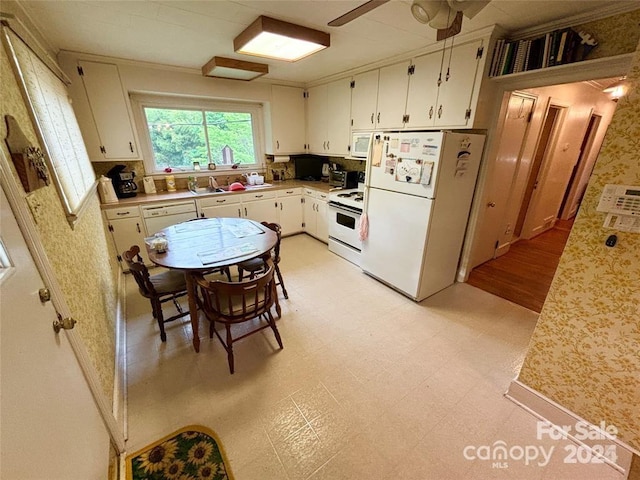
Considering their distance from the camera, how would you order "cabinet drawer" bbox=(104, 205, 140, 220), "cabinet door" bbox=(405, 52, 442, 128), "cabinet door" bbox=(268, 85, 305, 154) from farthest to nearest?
"cabinet door" bbox=(268, 85, 305, 154) → "cabinet drawer" bbox=(104, 205, 140, 220) → "cabinet door" bbox=(405, 52, 442, 128)

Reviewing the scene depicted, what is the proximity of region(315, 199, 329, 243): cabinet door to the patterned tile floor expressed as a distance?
4.97 ft

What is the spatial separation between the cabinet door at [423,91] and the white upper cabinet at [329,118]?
1016mm

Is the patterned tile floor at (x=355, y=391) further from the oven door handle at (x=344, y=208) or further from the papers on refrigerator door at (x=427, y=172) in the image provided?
the papers on refrigerator door at (x=427, y=172)

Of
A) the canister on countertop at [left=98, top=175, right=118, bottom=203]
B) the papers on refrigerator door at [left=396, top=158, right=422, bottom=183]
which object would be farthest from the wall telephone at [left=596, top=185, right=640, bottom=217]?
the canister on countertop at [left=98, top=175, right=118, bottom=203]

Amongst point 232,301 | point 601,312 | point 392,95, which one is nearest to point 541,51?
point 392,95

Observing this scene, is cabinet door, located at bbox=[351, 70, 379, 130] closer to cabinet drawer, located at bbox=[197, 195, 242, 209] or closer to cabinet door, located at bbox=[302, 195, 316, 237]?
cabinet door, located at bbox=[302, 195, 316, 237]

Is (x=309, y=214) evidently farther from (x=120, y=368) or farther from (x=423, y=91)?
(x=120, y=368)

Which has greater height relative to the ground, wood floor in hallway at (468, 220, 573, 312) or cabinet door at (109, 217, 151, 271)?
cabinet door at (109, 217, 151, 271)

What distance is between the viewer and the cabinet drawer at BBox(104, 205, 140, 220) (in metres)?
2.95

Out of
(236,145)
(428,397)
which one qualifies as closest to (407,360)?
(428,397)

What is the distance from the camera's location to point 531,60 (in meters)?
2.09

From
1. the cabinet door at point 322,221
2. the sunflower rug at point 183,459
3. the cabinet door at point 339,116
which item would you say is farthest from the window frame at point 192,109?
the sunflower rug at point 183,459

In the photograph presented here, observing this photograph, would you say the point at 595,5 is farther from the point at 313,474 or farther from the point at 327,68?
the point at 313,474

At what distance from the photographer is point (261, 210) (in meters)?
4.00
